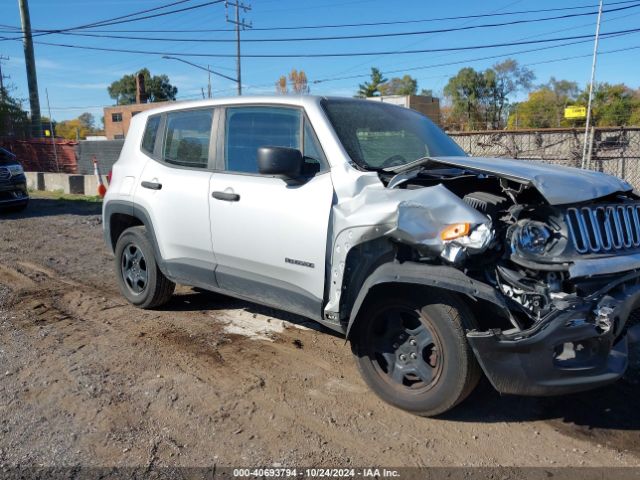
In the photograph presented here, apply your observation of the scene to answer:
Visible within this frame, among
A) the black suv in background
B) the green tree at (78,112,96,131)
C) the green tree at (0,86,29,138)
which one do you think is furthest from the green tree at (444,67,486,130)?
the green tree at (78,112,96,131)

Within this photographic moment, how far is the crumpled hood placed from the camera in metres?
2.97

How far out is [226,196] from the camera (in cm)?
425

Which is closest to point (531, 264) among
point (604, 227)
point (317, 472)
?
point (604, 227)

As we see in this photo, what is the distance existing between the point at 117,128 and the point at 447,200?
75.6 m

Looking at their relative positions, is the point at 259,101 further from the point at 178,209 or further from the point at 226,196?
the point at 178,209

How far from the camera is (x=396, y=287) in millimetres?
3311

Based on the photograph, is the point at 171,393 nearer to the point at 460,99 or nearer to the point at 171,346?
the point at 171,346

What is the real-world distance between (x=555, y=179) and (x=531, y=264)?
0.56 meters

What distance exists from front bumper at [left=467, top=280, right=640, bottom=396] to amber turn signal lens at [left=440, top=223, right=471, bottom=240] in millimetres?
521

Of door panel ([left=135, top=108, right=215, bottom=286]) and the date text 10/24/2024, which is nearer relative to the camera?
the date text 10/24/2024

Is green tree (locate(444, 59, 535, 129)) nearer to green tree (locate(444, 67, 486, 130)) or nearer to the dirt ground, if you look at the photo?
green tree (locate(444, 67, 486, 130))

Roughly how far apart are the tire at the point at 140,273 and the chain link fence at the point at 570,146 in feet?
37.8

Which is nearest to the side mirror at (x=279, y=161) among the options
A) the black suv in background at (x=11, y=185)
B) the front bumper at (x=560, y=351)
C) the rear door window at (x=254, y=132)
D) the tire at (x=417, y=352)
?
the rear door window at (x=254, y=132)

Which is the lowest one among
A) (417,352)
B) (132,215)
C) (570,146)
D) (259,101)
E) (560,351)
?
(417,352)
